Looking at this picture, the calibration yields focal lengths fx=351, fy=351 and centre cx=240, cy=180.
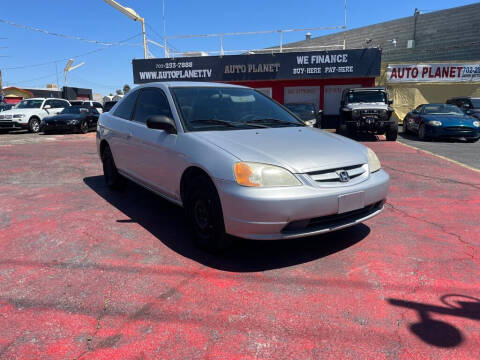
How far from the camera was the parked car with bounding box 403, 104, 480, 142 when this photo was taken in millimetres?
11445

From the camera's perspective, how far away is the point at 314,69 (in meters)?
18.0

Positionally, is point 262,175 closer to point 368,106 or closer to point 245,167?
point 245,167

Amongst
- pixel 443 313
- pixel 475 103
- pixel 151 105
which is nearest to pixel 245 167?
pixel 443 313

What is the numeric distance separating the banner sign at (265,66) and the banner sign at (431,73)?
177cm

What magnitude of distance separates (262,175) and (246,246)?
950mm

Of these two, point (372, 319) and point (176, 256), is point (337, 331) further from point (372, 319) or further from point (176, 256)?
point (176, 256)

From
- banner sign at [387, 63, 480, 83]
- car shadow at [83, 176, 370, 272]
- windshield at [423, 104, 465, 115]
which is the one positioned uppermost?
banner sign at [387, 63, 480, 83]

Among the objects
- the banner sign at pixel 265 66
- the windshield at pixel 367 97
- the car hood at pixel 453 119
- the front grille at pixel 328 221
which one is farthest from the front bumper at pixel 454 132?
the front grille at pixel 328 221

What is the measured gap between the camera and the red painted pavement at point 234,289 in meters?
2.05

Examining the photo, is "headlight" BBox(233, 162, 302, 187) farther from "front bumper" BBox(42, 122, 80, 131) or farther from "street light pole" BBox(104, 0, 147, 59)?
"street light pole" BBox(104, 0, 147, 59)

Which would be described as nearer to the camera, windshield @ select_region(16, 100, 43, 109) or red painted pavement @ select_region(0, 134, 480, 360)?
red painted pavement @ select_region(0, 134, 480, 360)

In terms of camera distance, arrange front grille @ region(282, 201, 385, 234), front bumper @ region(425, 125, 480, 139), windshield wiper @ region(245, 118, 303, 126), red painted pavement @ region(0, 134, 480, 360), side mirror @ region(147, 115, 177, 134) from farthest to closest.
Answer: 1. front bumper @ region(425, 125, 480, 139)
2. windshield wiper @ region(245, 118, 303, 126)
3. side mirror @ region(147, 115, 177, 134)
4. front grille @ region(282, 201, 385, 234)
5. red painted pavement @ region(0, 134, 480, 360)

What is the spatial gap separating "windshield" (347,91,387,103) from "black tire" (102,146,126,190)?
380 inches

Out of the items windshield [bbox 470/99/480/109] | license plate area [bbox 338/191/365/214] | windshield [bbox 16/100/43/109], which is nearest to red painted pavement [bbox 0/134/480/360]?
license plate area [bbox 338/191/365/214]
